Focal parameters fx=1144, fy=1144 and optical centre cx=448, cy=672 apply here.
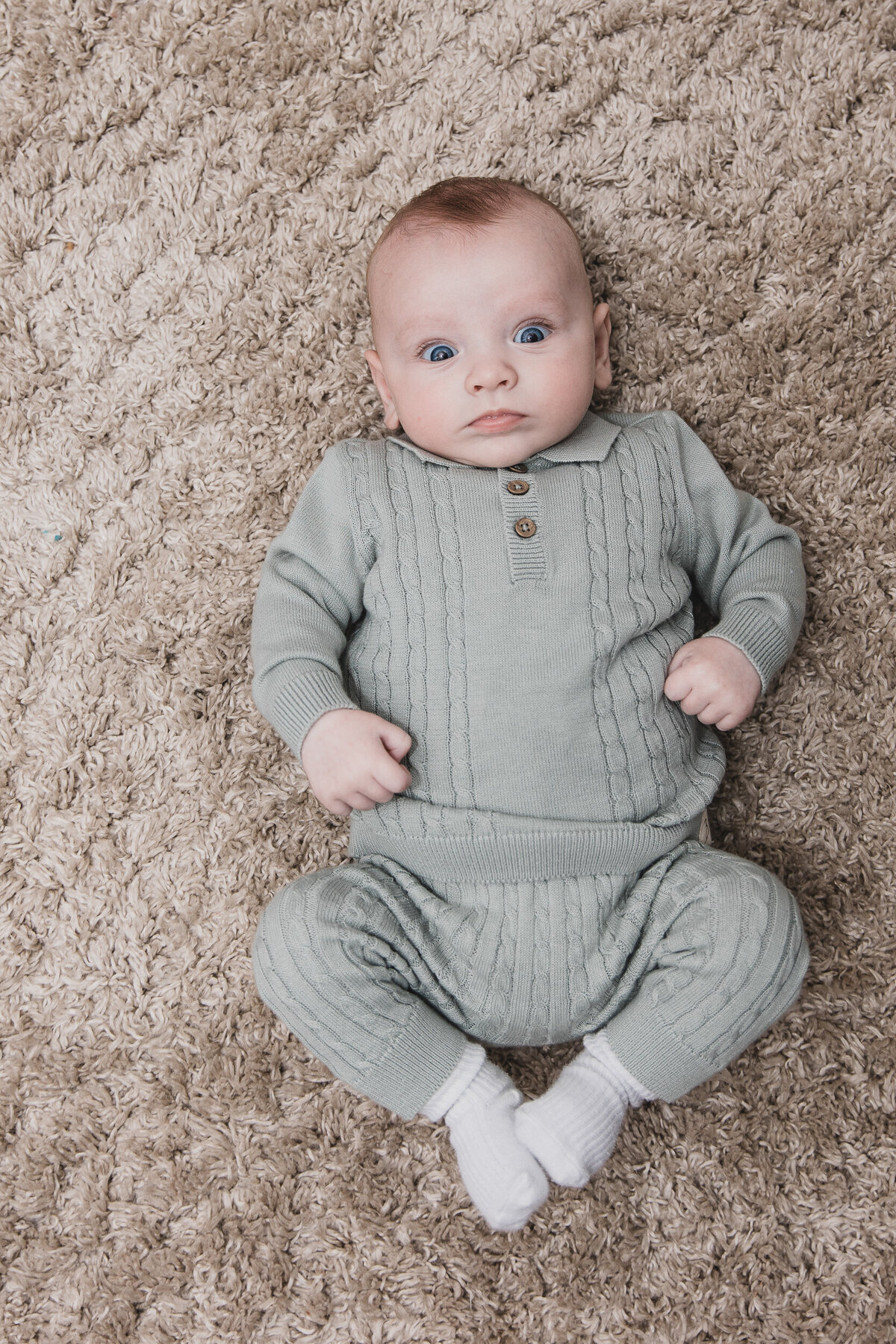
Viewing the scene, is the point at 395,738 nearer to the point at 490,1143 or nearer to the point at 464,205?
the point at 490,1143

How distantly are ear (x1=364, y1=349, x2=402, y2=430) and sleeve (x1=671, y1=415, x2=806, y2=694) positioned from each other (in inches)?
12.9

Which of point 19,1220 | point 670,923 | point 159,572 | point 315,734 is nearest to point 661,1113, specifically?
point 670,923

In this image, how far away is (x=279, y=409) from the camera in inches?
54.9

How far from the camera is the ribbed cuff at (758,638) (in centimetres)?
125

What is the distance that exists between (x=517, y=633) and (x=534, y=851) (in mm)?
231

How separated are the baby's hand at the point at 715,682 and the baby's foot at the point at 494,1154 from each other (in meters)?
0.44

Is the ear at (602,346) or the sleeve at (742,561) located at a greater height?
the ear at (602,346)

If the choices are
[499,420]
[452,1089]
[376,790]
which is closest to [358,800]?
[376,790]

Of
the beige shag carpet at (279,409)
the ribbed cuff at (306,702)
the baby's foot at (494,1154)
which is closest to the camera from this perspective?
the baby's foot at (494,1154)

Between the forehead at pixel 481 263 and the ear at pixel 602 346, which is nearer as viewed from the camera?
the forehead at pixel 481 263

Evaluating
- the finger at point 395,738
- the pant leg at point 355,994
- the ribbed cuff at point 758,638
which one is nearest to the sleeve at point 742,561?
the ribbed cuff at point 758,638

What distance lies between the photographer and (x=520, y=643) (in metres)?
1.22

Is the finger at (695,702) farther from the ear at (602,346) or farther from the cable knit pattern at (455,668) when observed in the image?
the ear at (602,346)

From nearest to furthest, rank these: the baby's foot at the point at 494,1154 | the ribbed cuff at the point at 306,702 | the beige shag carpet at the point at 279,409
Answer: the baby's foot at the point at 494,1154, the ribbed cuff at the point at 306,702, the beige shag carpet at the point at 279,409
